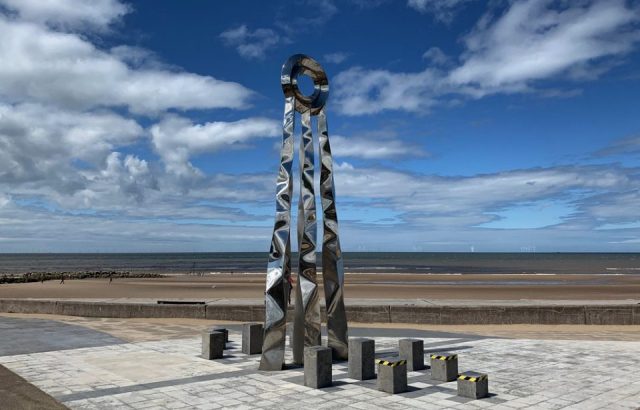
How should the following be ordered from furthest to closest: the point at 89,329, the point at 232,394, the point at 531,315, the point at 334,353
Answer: the point at 531,315
the point at 89,329
the point at 334,353
the point at 232,394

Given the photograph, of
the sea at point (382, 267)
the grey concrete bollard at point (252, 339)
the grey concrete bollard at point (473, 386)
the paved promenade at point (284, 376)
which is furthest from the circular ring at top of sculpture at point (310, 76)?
the sea at point (382, 267)

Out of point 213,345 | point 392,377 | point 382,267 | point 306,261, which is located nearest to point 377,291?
point 306,261

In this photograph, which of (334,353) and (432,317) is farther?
(432,317)

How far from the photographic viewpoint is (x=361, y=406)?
30.2ft

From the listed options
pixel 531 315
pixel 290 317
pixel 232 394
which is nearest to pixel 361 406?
pixel 232 394

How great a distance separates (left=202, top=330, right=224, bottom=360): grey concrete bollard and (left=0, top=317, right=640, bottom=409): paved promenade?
10.0 inches

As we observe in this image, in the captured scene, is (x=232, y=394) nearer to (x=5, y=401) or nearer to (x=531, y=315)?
(x=5, y=401)

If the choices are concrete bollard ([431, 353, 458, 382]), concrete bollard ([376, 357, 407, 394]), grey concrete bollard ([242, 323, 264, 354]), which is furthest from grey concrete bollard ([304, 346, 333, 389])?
grey concrete bollard ([242, 323, 264, 354])

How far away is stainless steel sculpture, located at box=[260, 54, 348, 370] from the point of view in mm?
12555

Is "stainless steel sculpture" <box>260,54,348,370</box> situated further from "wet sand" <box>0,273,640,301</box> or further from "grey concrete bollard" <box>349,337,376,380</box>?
"wet sand" <box>0,273,640,301</box>

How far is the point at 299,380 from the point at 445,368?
3.01 meters

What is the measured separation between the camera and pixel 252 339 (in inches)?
552

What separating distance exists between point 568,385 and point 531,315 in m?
9.43

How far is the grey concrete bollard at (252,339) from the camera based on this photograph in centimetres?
1401
